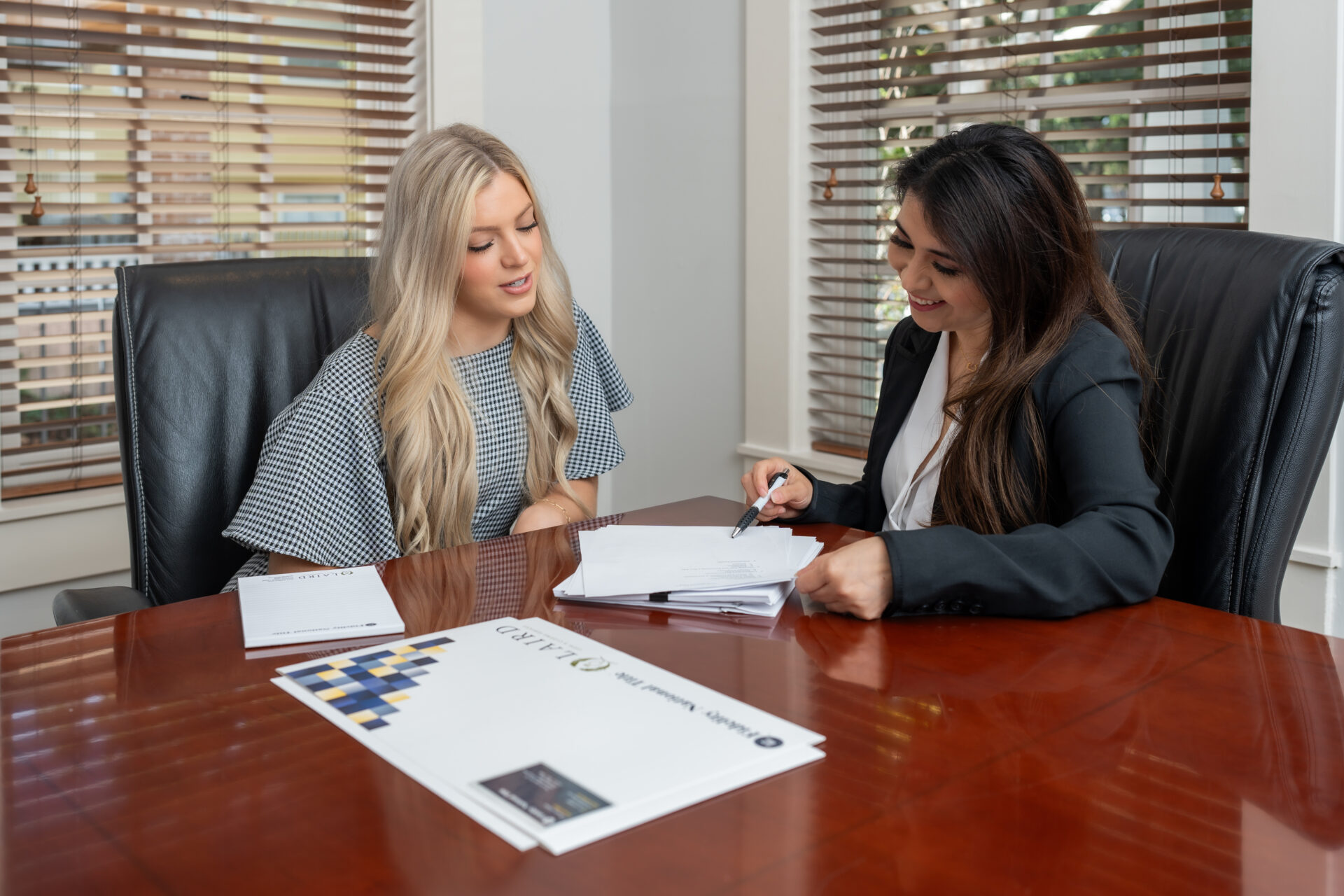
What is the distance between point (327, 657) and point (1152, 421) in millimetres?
1032

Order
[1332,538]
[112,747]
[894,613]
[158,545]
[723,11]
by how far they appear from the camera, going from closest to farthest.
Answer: [112,747], [894,613], [158,545], [1332,538], [723,11]

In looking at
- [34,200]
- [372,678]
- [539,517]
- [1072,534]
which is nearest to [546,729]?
[372,678]

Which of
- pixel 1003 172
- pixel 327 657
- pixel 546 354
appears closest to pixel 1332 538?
pixel 1003 172

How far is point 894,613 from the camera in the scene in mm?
1110

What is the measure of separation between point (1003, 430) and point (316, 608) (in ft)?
2.61

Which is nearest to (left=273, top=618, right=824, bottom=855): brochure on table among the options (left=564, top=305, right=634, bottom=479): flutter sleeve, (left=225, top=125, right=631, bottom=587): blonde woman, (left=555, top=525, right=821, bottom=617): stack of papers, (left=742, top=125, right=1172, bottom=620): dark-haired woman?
(left=555, top=525, right=821, bottom=617): stack of papers

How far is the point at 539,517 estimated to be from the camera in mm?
1765

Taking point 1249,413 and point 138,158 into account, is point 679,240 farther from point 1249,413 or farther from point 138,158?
point 1249,413

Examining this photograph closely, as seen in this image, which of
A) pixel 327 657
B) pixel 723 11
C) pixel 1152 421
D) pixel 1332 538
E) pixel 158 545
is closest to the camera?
pixel 327 657

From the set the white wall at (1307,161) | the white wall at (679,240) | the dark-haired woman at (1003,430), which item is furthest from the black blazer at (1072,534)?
the white wall at (679,240)

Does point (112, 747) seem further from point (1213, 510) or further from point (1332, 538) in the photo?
point (1332, 538)

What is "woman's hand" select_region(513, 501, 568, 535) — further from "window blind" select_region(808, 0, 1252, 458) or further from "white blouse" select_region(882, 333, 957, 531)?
"window blind" select_region(808, 0, 1252, 458)

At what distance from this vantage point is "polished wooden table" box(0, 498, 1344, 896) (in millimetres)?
662

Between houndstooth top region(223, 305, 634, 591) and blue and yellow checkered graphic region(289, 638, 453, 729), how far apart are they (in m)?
0.57
